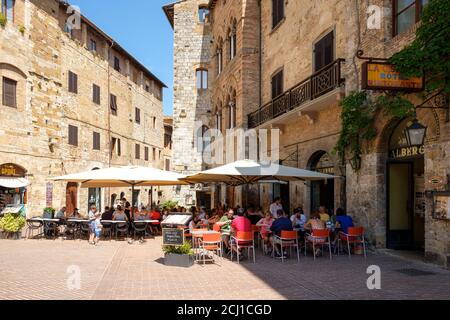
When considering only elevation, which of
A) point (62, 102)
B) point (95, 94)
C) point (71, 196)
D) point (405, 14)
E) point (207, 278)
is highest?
→ point (95, 94)

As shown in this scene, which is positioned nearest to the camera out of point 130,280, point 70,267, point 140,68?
point 130,280

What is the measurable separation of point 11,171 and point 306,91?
14394 millimetres

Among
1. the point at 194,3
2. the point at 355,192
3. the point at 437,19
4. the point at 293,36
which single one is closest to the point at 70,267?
the point at 355,192

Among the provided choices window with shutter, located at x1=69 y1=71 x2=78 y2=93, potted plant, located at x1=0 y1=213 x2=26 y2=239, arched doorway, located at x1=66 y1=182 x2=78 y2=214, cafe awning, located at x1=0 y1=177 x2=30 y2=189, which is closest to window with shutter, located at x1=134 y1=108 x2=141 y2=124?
window with shutter, located at x1=69 y1=71 x2=78 y2=93

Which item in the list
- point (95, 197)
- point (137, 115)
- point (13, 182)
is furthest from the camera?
point (137, 115)

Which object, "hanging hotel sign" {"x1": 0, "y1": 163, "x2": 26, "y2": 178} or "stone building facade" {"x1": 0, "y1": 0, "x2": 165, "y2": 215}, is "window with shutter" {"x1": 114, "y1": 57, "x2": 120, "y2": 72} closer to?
"stone building facade" {"x1": 0, "y1": 0, "x2": 165, "y2": 215}

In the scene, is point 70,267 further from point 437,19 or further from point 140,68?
point 140,68

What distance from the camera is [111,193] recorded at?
3078 centimetres

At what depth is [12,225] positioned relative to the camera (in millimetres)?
14570

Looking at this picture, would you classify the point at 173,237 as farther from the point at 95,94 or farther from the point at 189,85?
the point at 189,85

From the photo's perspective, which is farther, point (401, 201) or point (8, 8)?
point (8, 8)

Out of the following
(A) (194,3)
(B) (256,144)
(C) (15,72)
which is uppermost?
(A) (194,3)

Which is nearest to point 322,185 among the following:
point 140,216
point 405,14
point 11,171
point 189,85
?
point 405,14
